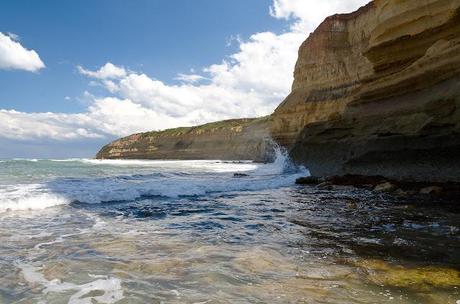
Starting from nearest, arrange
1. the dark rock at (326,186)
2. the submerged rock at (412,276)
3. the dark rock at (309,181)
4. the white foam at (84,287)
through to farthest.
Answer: the white foam at (84,287) → the submerged rock at (412,276) → the dark rock at (326,186) → the dark rock at (309,181)

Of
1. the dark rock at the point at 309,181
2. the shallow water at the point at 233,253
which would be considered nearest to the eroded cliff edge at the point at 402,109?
the dark rock at the point at 309,181

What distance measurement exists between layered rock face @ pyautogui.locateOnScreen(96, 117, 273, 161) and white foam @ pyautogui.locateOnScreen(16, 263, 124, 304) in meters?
52.3


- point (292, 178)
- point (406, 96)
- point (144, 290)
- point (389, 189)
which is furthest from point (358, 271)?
point (292, 178)

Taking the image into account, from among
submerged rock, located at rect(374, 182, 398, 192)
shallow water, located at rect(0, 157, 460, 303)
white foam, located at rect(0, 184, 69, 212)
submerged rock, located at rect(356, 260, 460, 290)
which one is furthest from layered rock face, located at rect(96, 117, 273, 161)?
Answer: submerged rock, located at rect(356, 260, 460, 290)

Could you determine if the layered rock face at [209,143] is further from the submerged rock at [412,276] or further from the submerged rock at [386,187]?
the submerged rock at [412,276]

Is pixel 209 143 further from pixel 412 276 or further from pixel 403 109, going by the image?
pixel 412 276

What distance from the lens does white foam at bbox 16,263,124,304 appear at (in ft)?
12.7

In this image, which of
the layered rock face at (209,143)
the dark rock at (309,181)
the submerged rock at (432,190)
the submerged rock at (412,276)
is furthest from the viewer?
the layered rock face at (209,143)

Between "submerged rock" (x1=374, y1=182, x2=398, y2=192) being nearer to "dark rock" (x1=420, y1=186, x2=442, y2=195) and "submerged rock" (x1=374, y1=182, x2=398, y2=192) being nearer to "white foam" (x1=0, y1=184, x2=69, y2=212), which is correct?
"dark rock" (x1=420, y1=186, x2=442, y2=195)

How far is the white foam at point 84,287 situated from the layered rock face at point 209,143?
52.3 meters

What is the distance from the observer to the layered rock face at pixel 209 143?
219 ft

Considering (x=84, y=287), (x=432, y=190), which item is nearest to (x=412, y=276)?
(x=84, y=287)

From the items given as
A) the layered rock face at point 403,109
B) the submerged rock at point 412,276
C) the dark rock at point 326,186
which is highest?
the layered rock face at point 403,109

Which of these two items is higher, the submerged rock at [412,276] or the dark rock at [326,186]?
the dark rock at [326,186]
